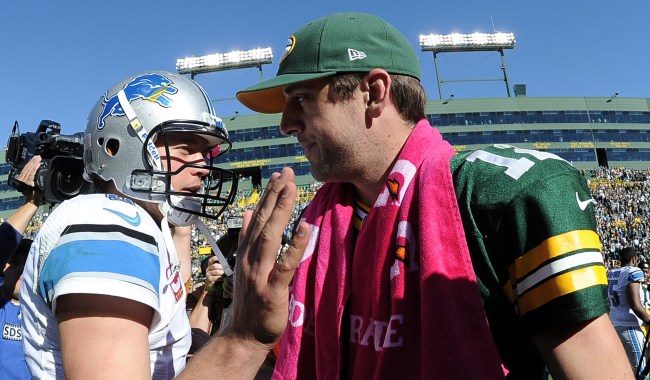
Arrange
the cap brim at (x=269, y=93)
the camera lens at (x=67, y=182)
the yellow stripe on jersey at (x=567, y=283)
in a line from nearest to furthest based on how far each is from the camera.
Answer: the yellow stripe on jersey at (x=567, y=283) < the cap brim at (x=269, y=93) < the camera lens at (x=67, y=182)

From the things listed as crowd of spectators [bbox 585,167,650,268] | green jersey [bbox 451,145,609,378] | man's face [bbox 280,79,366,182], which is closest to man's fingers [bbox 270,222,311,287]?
green jersey [bbox 451,145,609,378]

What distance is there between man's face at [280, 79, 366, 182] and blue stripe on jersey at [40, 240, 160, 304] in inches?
33.4

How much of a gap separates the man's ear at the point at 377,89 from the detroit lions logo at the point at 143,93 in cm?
97

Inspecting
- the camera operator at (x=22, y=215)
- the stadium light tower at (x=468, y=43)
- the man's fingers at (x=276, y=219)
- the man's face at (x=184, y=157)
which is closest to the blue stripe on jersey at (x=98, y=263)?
the man's fingers at (x=276, y=219)

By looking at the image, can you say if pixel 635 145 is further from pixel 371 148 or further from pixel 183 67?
pixel 371 148

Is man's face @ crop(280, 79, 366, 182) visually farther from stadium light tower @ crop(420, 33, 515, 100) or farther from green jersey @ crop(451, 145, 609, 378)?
Result: stadium light tower @ crop(420, 33, 515, 100)

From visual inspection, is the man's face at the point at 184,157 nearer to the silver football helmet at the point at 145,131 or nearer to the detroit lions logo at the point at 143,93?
the silver football helmet at the point at 145,131

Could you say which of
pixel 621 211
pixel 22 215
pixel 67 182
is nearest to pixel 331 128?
pixel 67 182

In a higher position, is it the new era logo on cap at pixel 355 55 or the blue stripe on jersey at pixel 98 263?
the new era logo on cap at pixel 355 55

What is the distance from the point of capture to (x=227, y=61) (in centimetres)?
5331

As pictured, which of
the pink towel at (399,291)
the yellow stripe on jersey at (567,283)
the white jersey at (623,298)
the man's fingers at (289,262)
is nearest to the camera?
the man's fingers at (289,262)

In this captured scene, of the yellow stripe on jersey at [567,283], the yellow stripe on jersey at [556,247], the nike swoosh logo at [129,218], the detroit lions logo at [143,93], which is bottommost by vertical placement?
the yellow stripe on jersey at [567,283]

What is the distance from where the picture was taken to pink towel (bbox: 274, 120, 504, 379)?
1.50 meters

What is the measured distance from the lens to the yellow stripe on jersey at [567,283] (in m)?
1.37
